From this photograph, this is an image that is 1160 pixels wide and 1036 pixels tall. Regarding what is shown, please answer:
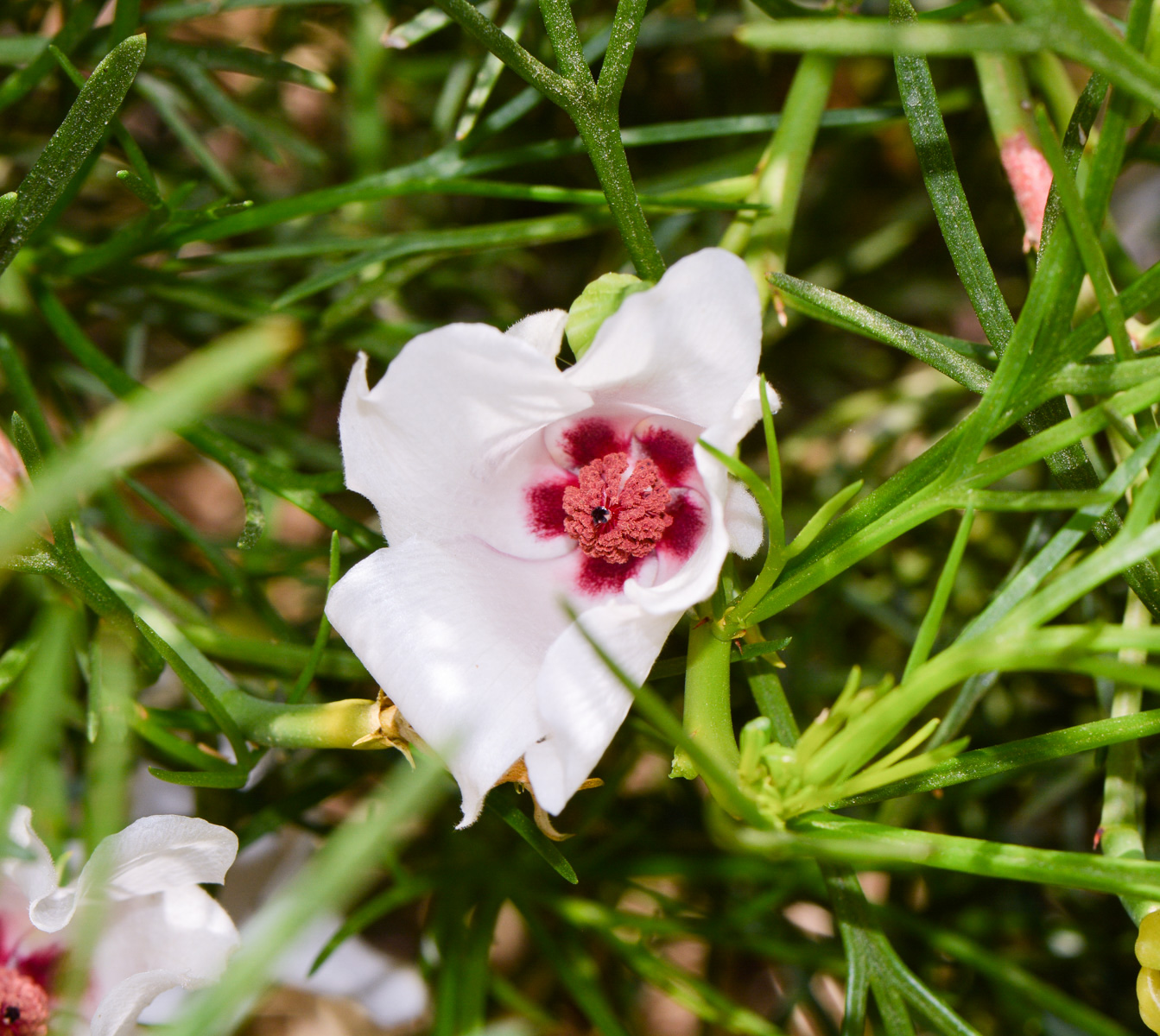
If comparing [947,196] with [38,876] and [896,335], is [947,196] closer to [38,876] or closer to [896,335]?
[896,335]

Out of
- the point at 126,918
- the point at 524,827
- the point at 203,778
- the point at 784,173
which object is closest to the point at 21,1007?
the point at 126,918

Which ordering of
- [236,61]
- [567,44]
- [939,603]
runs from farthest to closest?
[236,61] → [567,44] → [939,603]

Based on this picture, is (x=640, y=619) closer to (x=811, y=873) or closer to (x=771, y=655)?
(x=771, y=655)

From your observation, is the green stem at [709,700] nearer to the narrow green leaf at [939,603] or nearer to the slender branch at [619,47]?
the narrow green leaf at [939,603]

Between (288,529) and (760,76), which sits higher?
(760,76)

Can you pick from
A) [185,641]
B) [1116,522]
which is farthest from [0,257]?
[1116,522]

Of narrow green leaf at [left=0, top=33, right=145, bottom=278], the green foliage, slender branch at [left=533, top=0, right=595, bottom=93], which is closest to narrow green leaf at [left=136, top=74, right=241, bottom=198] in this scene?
the green foliage

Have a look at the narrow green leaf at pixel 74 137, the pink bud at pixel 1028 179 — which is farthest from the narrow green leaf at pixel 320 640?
the pink bud at pixel 1028 179

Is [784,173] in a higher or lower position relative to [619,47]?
lower
